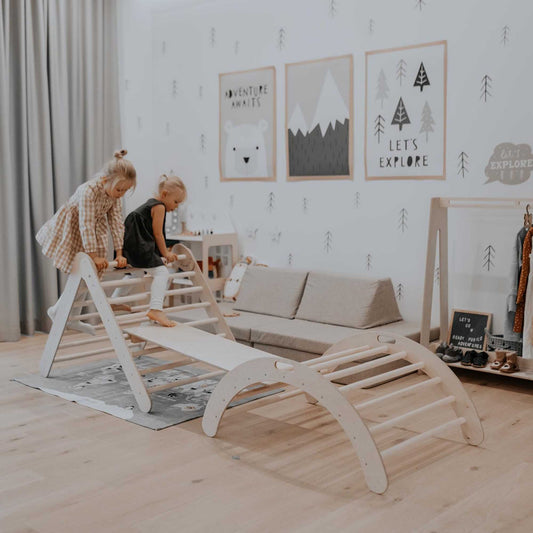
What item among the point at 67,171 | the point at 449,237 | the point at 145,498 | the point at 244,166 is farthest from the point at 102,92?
the point at 145,498

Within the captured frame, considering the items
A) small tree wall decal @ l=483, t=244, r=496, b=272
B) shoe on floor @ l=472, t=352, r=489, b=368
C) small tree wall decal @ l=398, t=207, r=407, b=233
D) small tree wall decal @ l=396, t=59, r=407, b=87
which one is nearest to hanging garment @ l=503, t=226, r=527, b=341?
shoe on floor @ l=472, t=352, r=489, b=368

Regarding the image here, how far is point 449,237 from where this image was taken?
4.52 meters

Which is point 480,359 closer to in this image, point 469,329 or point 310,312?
point 469,329

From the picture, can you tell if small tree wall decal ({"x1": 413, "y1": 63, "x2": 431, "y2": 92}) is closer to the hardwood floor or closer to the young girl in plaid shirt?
the young girl in plaid shirt

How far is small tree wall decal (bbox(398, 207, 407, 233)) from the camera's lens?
472 cm

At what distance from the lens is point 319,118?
506cm

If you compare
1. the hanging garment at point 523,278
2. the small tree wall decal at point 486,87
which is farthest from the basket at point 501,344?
the small tree wall decal at point 486,87

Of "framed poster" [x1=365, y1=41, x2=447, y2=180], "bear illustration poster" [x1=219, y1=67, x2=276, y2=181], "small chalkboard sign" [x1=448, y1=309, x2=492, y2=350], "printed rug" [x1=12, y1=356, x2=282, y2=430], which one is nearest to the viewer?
"printed rug" [x1=12, y1=356, x2=282, y2=430]

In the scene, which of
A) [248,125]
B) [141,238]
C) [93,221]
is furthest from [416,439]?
[248,125]

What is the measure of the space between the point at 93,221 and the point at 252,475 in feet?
5.91

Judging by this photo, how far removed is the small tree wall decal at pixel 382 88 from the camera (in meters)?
4.70

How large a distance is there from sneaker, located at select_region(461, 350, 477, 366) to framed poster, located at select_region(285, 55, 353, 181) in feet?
4.91

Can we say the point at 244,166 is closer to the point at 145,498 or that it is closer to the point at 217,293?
the point at 217,293

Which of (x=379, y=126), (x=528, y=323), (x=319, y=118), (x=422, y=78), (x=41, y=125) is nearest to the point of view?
(x=528, y=323)
